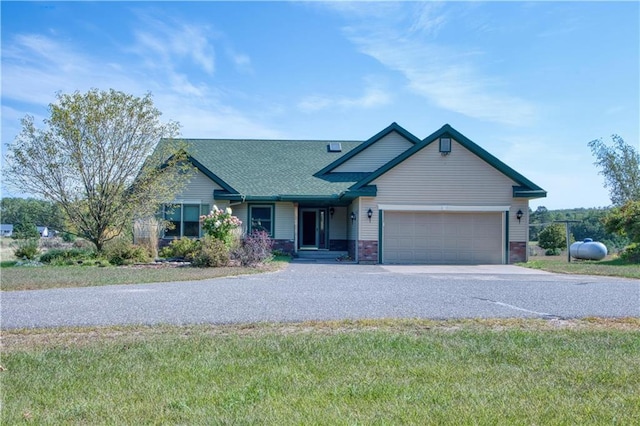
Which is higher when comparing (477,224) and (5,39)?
(5,39)

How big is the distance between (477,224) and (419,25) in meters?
9.18

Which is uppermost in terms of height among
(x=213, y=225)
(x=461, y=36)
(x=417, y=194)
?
(x=461, y=36)

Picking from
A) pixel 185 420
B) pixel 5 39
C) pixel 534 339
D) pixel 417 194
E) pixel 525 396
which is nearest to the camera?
pixel 185 420

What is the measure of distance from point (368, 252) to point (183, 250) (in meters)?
6.92

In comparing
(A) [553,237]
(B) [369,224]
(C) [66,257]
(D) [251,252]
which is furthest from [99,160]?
(A) [553,237]

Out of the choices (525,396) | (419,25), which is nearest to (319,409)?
(525,396)

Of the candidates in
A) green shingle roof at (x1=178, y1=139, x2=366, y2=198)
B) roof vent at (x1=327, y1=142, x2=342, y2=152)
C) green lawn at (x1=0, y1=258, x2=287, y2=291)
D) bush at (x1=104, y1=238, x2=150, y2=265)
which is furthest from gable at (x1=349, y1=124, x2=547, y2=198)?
bush at (x1=104, y1=238, x2=150, y2=265)

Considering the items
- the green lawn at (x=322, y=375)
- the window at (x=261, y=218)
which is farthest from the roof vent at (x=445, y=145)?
the green lawn at (x=322, y=375)

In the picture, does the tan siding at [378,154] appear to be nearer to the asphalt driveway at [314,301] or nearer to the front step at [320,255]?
the front step at [320,255]

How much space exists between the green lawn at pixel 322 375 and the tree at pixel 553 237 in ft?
90.2

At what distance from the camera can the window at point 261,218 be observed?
866 inches

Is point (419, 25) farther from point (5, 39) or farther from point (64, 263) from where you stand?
point (64, 263)

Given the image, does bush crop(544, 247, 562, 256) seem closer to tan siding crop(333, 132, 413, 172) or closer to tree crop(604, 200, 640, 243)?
tree crop(604, 200, 640, 243)

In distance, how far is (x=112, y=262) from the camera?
16.4 m
